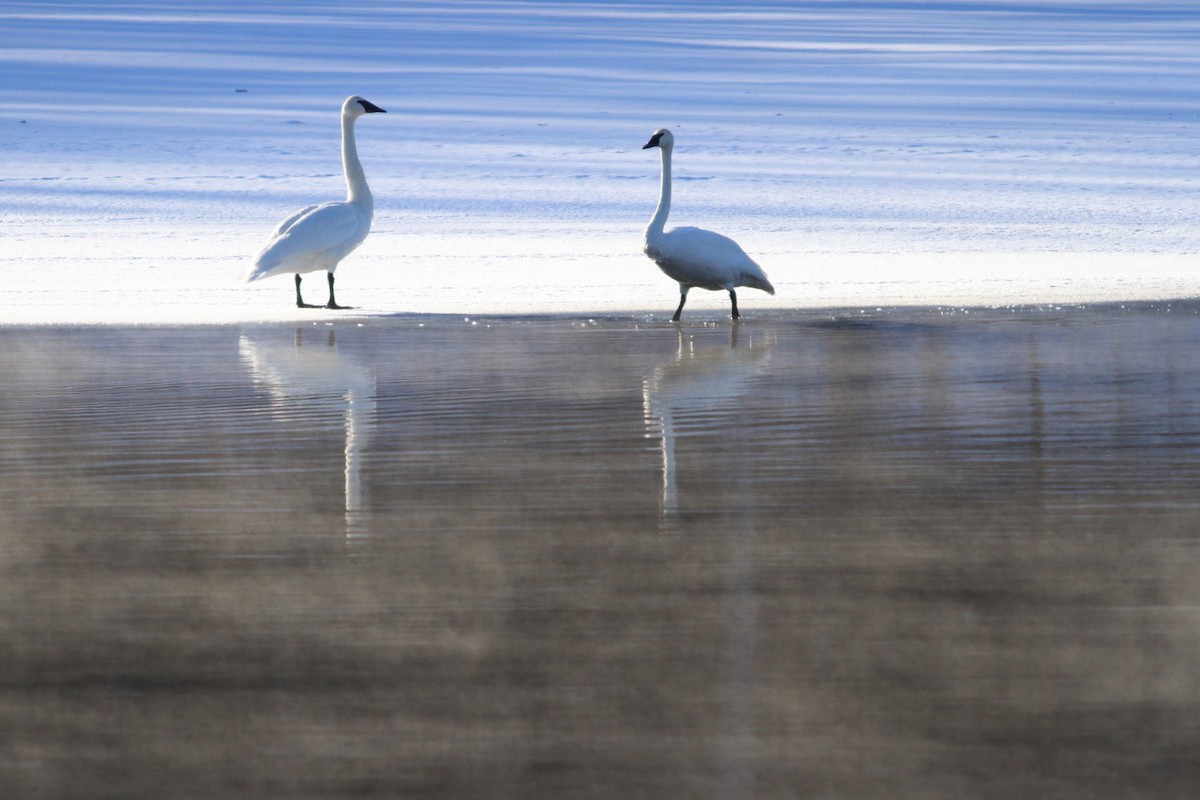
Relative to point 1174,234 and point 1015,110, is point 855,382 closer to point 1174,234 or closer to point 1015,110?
point 1174,234

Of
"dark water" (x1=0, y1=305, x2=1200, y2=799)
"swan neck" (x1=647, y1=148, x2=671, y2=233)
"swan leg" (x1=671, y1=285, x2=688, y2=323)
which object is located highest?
"swan neck" (x1=647, y1=148, x2=671, y2=233)

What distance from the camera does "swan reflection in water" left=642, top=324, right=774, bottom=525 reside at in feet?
18.8

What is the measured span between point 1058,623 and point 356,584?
1565 millimetres

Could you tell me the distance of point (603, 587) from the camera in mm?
4035

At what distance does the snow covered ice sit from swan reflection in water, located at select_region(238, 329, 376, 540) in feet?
3.71

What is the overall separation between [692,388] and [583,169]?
1082 centimetres

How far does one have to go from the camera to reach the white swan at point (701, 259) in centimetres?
942

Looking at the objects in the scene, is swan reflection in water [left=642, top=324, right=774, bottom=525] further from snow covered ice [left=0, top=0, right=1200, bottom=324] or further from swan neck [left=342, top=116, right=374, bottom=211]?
swan neck [left=342, top=116, right=374, bottom=211]

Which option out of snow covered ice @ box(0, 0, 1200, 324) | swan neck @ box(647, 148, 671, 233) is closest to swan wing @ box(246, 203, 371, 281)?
snow covered ice @ box(0, 0, 1200, 324)

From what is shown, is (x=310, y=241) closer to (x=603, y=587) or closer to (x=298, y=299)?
(x=298, y=299)

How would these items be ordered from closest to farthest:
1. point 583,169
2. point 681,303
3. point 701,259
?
point 701,259, point 681,303, point 583,169

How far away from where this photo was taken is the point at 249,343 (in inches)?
340

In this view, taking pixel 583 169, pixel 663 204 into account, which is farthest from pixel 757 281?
pixel 583 169

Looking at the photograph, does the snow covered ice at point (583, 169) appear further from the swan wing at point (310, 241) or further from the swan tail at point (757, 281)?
the swan tail at point (757, 281)
